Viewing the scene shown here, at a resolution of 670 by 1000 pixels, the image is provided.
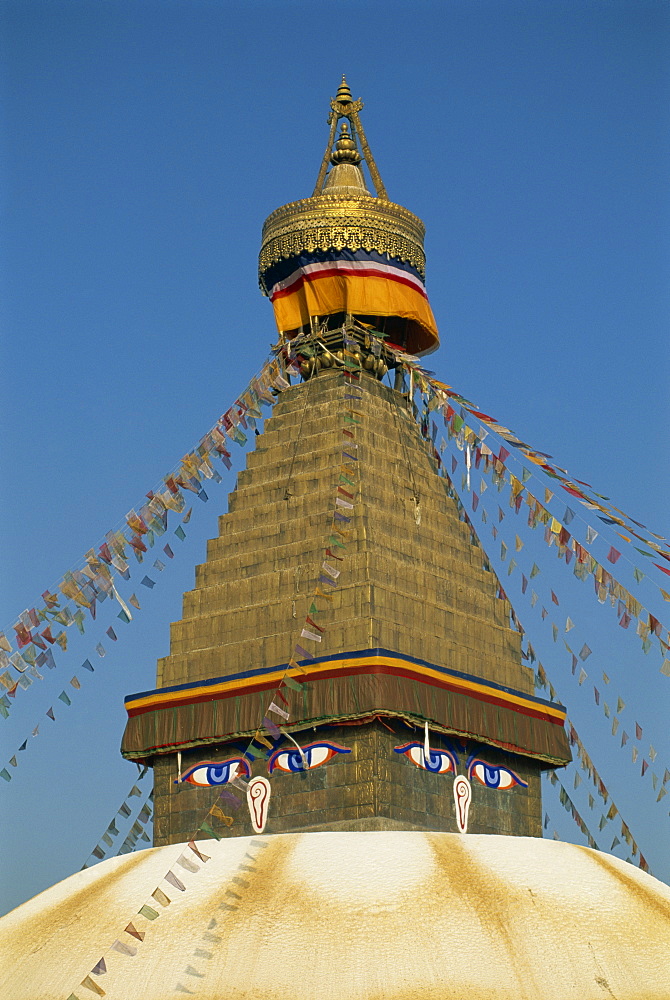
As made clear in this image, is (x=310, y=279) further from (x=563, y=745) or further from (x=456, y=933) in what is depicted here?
(x=456, y=933)

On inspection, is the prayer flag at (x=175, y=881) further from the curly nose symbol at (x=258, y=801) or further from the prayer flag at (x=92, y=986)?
the curly nose symbol at (x=258, y=801)

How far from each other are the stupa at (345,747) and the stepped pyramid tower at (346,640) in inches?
1.5

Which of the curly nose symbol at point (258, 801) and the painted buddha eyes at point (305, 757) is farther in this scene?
the curly nose symbol at point (258, 801)

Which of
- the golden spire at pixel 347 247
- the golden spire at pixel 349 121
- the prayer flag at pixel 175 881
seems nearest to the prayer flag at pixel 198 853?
the prayer flag at pixel 175 881

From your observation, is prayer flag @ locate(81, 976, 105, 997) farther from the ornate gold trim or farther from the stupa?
the ornate gold trim

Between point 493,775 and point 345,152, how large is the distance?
11.5m

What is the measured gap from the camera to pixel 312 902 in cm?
1445

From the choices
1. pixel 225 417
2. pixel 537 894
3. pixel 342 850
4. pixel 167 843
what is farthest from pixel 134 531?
pixel 537 894

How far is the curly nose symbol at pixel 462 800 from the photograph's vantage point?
1803cm

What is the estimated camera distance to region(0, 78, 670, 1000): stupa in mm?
14125

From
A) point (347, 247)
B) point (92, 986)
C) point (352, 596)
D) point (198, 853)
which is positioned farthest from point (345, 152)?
point (92, 986)

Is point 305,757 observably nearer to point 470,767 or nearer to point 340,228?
point 470,767

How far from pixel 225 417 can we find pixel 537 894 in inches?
370

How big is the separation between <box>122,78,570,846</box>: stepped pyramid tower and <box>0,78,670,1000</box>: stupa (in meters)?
0.04
